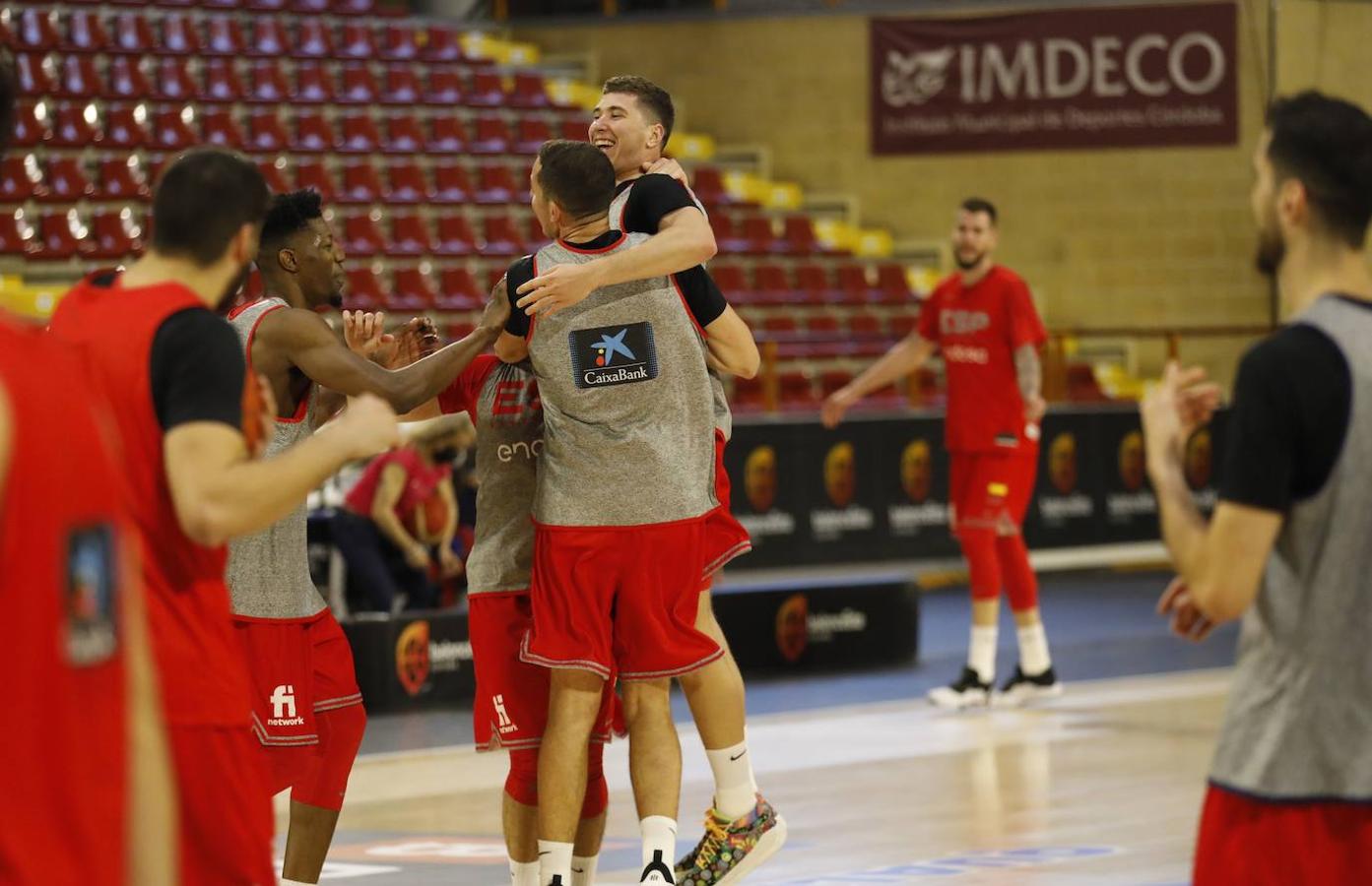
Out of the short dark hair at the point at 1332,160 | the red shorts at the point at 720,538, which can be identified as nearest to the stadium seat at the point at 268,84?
the red shorts at the point at 720,538

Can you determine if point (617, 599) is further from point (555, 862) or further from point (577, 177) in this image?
point (577, 177)

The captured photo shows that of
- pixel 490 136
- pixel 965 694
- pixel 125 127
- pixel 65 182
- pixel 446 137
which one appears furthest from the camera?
pixel 490 136

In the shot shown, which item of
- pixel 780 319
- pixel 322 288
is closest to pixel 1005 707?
pixel 322 288

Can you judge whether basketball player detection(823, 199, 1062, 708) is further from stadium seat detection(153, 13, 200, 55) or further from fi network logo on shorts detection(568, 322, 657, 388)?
stadium seat detection(153, 13, 200, 55)

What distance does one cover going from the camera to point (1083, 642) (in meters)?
12.6

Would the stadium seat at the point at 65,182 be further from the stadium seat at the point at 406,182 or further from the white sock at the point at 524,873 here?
the white sock at the point at 524,873

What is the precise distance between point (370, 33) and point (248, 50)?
1.58 meters

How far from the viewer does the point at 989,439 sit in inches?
399

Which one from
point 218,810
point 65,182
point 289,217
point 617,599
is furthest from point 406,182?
point 218,810

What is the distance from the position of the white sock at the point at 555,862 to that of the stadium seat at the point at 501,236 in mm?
13605

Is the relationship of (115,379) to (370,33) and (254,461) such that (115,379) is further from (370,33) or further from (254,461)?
(370,33)

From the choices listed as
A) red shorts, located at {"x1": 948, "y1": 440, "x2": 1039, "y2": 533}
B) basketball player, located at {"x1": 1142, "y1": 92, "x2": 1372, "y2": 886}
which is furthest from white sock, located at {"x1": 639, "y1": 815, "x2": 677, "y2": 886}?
red shorts, located at {"x1": 948, "y1": 440, "x2": 1039, "y2": 533}

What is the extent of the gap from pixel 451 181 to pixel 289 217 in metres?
13.8

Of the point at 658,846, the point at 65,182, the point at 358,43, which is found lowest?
the point at 658,846
